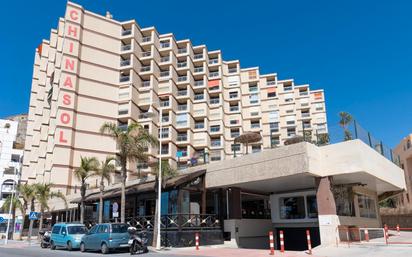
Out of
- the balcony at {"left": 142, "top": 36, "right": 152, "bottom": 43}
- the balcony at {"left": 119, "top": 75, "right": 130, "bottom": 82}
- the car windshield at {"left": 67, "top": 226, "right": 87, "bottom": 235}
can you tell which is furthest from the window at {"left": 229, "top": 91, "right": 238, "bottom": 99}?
the car windshield at {"left": 67, "top": 226, "right": 87, "bottom": 235}

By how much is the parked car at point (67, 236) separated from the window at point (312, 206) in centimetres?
1555

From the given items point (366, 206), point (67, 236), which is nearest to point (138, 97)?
point (67, 236)

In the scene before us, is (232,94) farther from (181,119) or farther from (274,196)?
(274,196)

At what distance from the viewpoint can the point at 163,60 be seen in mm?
76000

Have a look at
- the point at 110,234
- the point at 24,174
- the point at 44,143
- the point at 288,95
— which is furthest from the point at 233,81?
the point at 110,234

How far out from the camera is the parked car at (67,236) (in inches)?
964

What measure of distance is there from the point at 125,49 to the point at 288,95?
39.0m

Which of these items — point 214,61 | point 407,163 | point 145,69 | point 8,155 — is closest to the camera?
point 407,163

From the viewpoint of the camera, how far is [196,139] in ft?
245

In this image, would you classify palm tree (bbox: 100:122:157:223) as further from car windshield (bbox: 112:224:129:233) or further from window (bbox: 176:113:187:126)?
window (bbox: 176:113:187:126)

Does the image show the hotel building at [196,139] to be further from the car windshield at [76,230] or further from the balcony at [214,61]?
the car windshield at [76,230]

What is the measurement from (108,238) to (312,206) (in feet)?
46.5

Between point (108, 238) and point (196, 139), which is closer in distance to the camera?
point (108, 238)

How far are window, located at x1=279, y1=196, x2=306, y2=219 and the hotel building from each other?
8 cm
